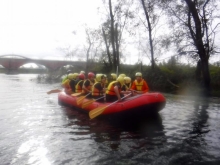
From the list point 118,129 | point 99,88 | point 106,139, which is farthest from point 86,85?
point 106,139

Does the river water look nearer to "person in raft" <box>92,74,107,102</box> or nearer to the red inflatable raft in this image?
the red inflatable raft

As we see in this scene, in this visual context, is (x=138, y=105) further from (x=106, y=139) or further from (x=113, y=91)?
(x=106, y=139)

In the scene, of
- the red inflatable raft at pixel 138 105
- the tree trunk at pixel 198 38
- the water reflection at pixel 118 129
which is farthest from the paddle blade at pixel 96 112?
the tree trunk at pixel 198 38

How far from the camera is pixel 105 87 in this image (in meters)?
11.1

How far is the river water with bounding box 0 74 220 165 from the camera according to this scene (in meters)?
5.78

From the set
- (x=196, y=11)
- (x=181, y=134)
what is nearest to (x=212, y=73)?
(x=196, y=11)

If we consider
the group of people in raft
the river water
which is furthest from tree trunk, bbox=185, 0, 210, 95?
the group of people in raft

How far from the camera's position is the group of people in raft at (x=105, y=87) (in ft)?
31.9

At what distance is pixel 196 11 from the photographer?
17.6m

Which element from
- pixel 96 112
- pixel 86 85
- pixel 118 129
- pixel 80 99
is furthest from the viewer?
→ pixel 86 85

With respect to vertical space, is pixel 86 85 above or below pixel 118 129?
above

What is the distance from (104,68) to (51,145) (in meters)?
22.8

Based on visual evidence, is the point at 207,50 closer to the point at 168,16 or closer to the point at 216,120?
the point at 168,16

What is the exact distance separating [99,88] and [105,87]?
0.65 metres
